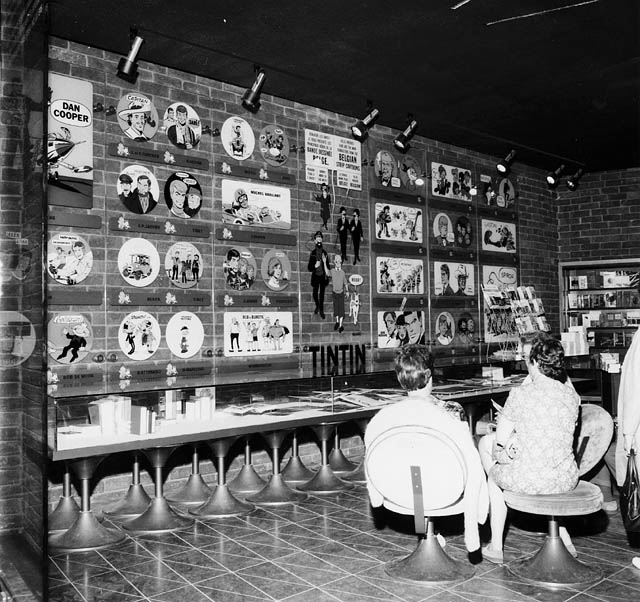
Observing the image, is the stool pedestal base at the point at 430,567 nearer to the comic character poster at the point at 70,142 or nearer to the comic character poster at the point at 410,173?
the comic character poster at the point at 70,142

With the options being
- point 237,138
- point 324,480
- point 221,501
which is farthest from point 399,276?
point 221,501

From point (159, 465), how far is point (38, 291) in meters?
1.83

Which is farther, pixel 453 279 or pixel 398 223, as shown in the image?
pixel 453 279

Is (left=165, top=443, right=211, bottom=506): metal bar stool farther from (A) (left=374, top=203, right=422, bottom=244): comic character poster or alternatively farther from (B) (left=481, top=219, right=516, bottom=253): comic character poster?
(B) (left=481, top=219, right=516, bottom=253): comic character poster

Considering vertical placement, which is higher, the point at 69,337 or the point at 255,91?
the point at 255,91

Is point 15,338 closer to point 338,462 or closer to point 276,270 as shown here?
point 276,270

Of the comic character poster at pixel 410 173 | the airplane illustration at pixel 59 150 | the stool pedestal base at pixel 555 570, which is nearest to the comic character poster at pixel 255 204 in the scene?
the airplane illustration at pixel 59 150

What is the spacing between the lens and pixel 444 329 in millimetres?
8180

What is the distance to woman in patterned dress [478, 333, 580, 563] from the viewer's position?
361 centimetres

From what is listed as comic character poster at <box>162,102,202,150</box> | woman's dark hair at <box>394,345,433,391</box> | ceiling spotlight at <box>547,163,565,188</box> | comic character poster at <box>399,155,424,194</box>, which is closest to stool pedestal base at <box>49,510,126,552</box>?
woman's dark hair at <box>394,345,433,391</box>

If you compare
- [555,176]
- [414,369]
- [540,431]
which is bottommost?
[540,431]

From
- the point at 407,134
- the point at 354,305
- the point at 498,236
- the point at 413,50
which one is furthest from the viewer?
the point at 498,236

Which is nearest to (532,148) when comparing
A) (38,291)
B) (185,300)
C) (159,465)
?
(185,300)

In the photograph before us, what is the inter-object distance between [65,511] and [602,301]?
7543 mm
